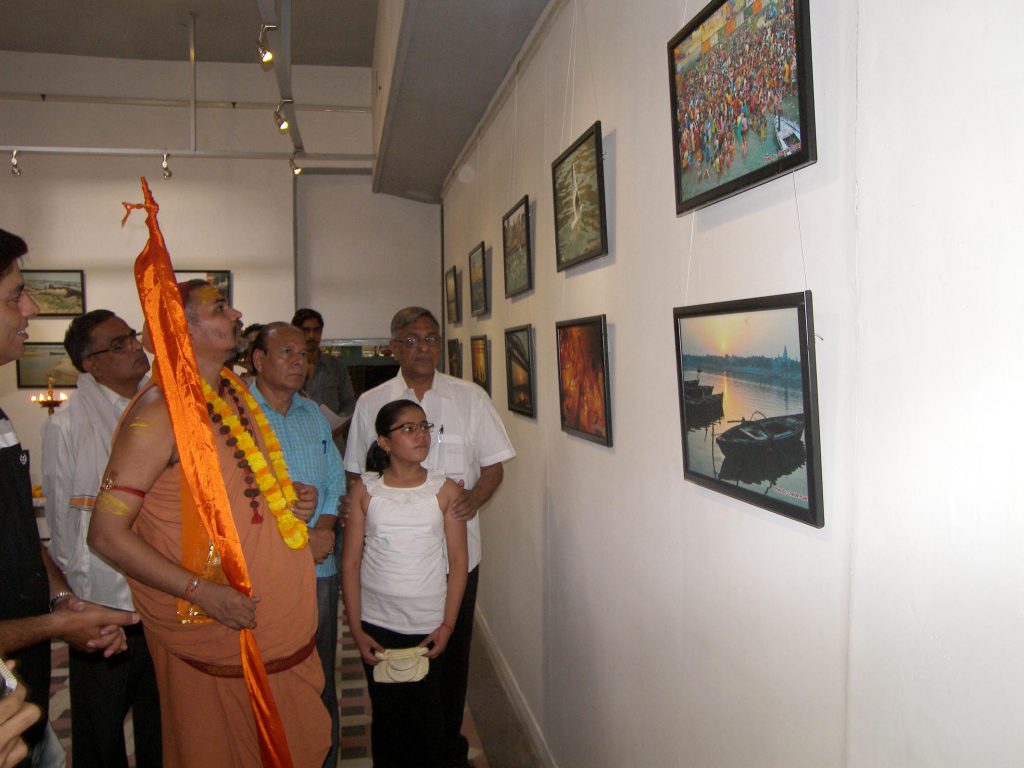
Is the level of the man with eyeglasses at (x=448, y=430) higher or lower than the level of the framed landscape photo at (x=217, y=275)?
lower

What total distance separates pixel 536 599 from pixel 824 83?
8.45ft

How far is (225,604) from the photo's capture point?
1.96 meters

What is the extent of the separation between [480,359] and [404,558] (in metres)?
2.21

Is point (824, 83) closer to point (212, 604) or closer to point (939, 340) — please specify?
point (939, 340)

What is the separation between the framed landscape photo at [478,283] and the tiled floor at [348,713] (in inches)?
86.1

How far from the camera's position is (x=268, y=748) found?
209cm

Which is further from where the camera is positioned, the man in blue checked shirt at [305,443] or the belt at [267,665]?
the man in blue checked shirt at [305,443]

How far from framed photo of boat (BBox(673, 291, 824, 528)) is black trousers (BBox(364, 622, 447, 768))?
1446mm

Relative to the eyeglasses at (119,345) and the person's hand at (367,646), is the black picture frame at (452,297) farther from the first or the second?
the person's hand at (367,646)

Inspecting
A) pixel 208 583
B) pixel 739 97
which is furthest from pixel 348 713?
pixel 739 97

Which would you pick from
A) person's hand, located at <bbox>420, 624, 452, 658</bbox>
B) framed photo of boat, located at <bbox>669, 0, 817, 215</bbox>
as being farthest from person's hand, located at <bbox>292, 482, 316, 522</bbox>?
framed photo of boat, located at <bbox>669, 0, 817, 215</bbox>

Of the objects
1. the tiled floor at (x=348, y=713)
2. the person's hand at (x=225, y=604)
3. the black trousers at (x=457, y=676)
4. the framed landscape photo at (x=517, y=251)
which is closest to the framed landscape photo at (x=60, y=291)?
the tiled floor at (x=348, y=713)

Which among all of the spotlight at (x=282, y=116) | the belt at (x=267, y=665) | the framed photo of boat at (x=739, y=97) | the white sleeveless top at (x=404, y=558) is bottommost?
the belt at (x=267, y=665)

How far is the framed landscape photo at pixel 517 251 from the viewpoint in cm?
322
